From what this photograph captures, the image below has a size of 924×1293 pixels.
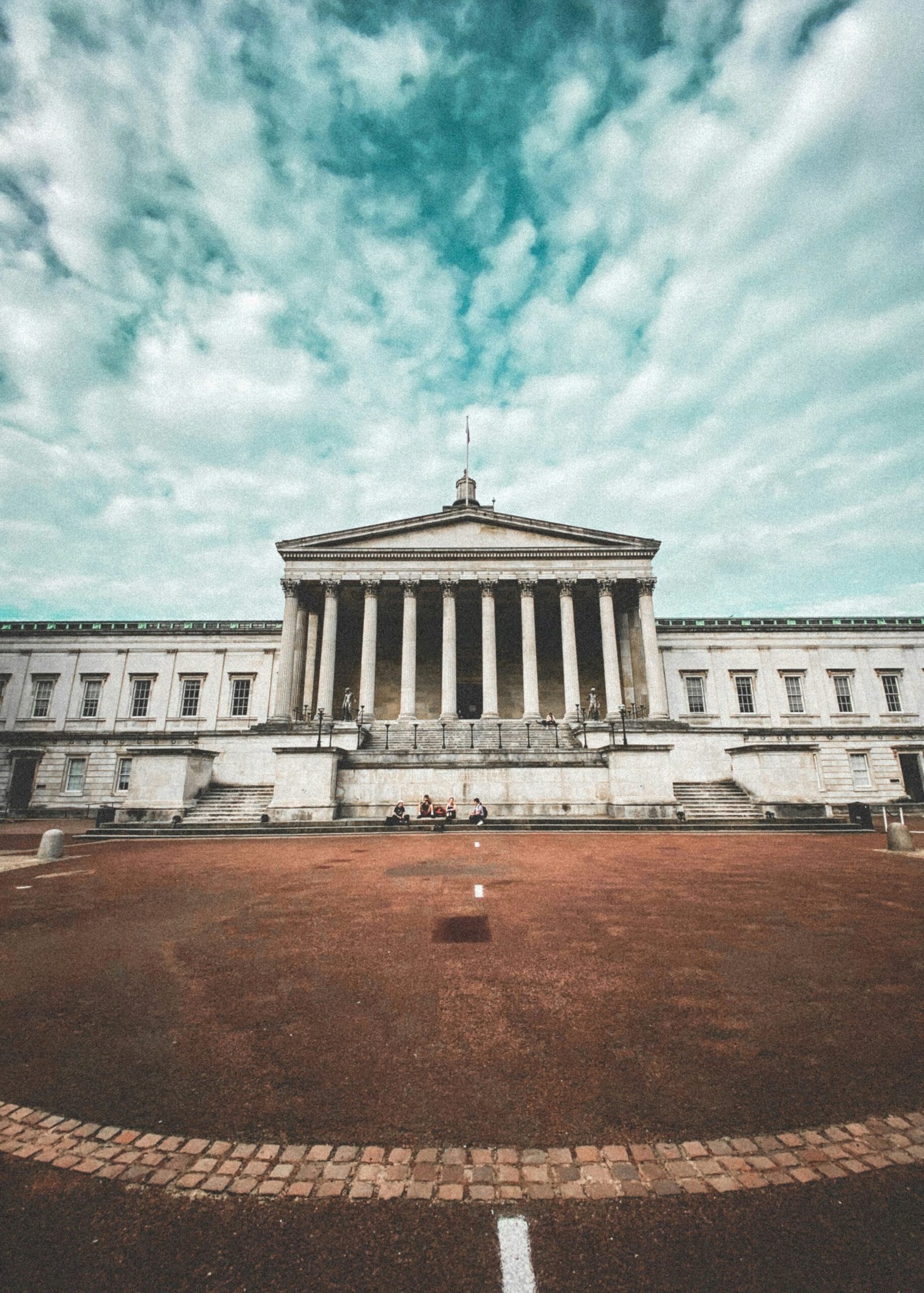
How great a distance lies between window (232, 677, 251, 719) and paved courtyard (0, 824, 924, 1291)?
1325 inches

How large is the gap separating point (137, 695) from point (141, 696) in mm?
282

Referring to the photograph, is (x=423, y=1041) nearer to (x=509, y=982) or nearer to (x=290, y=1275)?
(x=509, y=982)

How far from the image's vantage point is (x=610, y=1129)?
10.9 ft

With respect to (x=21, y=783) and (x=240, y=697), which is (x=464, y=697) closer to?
(x=240, y=697)

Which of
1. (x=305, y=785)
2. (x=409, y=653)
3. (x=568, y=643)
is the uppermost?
(x=568, y=643)

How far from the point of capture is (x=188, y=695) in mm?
41094

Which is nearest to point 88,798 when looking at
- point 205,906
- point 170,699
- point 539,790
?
point 170,699

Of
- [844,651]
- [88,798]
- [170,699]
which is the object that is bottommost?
[88,798]

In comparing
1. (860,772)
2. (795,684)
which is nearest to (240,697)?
(795,684)

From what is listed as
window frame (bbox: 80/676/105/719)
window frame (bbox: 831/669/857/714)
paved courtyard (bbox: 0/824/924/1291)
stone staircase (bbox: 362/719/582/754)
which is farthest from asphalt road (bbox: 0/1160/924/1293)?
window frame (bbox: 831/669/857/714)

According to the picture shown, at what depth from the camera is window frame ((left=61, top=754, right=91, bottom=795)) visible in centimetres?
3588

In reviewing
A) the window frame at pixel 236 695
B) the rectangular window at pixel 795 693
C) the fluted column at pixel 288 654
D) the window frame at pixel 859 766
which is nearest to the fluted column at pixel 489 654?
the fluted column at pixel 288 654

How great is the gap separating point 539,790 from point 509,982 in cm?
1662

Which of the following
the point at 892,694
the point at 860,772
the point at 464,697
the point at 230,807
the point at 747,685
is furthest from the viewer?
the point at 464,697
